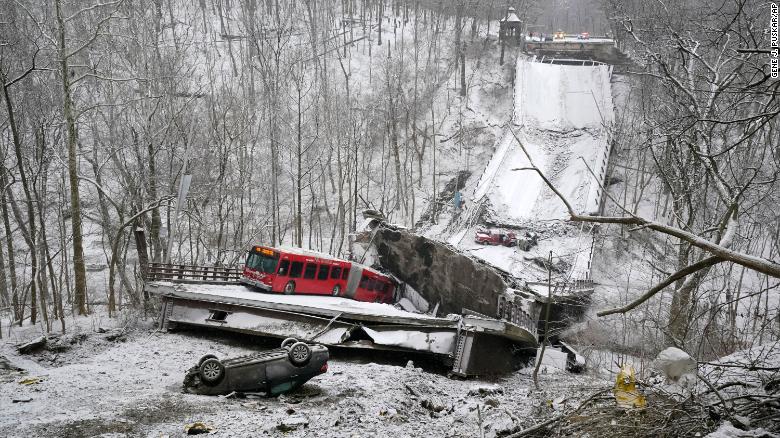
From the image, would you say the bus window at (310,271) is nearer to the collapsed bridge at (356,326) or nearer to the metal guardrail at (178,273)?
the metal guardrail at (178,273)

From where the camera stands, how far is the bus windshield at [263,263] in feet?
55.1

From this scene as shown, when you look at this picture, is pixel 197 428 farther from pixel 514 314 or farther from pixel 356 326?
pixel 514 314

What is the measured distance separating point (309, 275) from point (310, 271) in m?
0.13

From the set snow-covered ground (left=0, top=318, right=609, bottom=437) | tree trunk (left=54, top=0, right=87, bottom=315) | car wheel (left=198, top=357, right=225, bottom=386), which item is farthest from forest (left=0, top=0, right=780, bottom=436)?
car wheel (left=198, top=357, right=225, bottom=386)

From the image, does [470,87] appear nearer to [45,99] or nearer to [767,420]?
[45,99]

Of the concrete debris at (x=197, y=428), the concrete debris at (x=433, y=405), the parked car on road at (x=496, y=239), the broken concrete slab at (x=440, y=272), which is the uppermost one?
the concrete debris at (x=197, y=428)

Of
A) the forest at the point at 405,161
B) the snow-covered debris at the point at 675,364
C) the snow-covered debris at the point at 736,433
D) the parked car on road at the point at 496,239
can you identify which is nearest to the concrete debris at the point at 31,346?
Answer: the forest at the point at 405,161

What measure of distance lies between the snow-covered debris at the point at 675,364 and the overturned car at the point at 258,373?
5765 mm

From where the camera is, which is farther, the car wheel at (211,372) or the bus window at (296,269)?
the bus window at (296,269)

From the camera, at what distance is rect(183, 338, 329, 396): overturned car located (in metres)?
9.17

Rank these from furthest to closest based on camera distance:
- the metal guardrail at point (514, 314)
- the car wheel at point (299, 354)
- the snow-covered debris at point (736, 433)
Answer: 1. the metal guardrail at point (514, 314)
2. the car wheel at point (299, 354)
3. the snow-covered debris at point (736, 433)

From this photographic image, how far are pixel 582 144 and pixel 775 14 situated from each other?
2987 centimetres

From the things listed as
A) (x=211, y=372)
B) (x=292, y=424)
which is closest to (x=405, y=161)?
(x=211, y=372)

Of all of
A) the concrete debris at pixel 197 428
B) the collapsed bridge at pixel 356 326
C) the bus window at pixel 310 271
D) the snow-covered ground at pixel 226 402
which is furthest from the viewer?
the bus window at pixel 310 271
